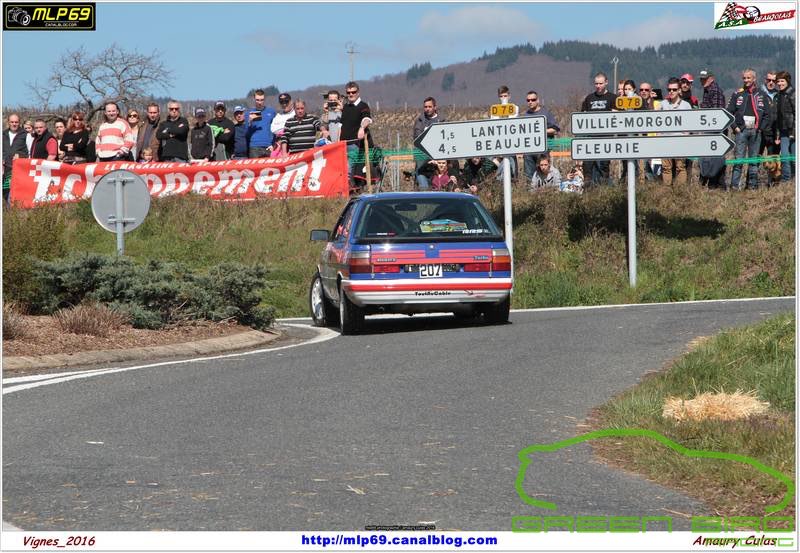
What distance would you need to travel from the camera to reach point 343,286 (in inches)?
661

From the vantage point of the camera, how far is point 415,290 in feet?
54.5

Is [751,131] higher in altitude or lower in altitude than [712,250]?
higher

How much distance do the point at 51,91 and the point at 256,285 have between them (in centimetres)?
3228

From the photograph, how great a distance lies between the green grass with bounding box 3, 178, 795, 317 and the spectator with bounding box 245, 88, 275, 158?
1.20 metres

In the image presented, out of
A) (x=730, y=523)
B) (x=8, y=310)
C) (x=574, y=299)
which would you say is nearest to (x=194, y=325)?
(x=8, y=310)

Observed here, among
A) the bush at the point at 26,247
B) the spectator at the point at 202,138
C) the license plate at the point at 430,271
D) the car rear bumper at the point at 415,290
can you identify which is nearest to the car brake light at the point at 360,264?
the car rear bumper at the point at 415,290

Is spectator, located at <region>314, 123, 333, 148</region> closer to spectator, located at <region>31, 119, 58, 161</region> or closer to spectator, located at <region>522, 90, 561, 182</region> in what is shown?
spectator, located at <region>522, 90, 561, 182</region>

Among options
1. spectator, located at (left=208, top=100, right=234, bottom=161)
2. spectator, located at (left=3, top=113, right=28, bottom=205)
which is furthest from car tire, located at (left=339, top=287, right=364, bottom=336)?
spectator, located at (left=3, top=113, right=28, bottom=205)

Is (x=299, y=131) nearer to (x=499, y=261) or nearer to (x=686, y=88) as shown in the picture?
(x=686, y=88)

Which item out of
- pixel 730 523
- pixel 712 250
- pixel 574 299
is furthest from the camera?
pixel 712 250

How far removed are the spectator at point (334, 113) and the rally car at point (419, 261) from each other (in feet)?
37.5

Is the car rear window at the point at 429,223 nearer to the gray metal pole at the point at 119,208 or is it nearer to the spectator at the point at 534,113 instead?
the gray metal pole at the point at 119,208

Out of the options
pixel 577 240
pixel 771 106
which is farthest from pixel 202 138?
pixel 771 106

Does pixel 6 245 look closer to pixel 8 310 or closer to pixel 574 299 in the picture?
pixel 8 310
